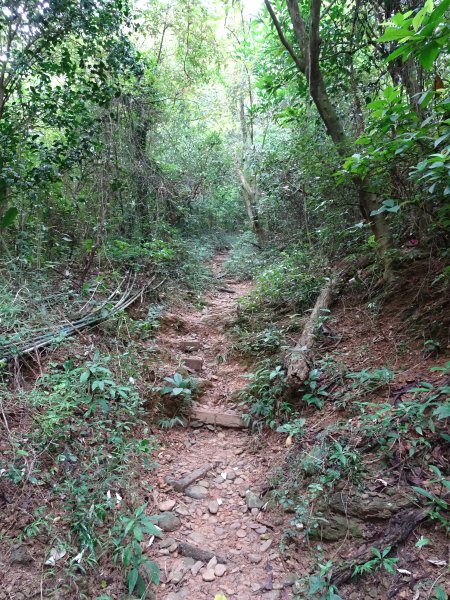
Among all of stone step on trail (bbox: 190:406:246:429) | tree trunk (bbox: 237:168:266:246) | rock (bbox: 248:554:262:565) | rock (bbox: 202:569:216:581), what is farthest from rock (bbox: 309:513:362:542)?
tree trunk (bbox: 237:168:266:246)

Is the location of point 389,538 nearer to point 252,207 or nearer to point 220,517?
point 220,517

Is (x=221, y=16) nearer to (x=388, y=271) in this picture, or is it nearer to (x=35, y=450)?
(x=388, y=271)

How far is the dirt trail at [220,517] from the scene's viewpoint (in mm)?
2125

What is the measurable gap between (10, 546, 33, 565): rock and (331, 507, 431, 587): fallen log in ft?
5.33

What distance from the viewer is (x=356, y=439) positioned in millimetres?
2520

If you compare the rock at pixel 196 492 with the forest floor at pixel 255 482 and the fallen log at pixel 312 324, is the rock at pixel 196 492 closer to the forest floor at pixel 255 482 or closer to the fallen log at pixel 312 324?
the forest floor at pixel 255 482

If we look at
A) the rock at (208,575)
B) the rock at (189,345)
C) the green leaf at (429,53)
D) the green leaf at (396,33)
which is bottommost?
the rock at (208,575)

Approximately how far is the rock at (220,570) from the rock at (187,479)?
0.69 metres

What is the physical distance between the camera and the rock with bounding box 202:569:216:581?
7.11ft

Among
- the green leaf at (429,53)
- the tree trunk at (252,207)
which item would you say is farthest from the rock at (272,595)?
the tree trunk at (252,207)

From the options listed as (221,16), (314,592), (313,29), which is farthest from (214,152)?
(314,592)

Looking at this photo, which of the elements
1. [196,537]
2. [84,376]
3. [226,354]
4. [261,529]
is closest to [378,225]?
[226,354]

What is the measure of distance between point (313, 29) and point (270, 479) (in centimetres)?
426

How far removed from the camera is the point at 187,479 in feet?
9.54
